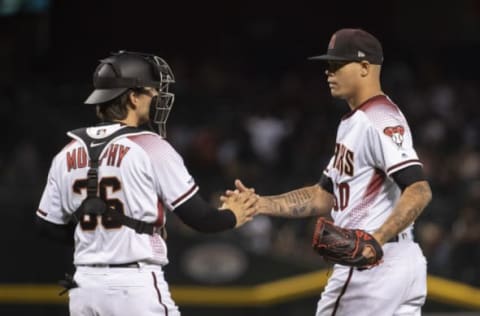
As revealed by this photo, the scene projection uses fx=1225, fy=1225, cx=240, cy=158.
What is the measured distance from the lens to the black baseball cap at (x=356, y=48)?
5.82 m

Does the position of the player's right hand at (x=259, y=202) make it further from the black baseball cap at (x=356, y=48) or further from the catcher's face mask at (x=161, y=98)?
the black baseball cap at (x=356, y=48)

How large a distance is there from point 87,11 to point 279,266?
7.46 metres

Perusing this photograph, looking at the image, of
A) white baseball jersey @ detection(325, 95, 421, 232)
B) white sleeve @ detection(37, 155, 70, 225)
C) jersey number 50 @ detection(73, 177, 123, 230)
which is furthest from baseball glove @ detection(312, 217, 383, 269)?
white sleeve @ detection(37, 155, 70, 225)

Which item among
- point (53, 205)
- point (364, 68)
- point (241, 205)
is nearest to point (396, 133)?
point (364, 68)

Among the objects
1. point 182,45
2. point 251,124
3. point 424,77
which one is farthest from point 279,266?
point 182,45

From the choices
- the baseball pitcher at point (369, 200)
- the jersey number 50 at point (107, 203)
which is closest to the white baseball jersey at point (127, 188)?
the jersey number 50 at point (107, 203)

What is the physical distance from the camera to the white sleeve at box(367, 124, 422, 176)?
217 inches

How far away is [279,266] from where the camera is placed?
10.7 metres

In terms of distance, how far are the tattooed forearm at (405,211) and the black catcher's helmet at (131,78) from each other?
1102 mm

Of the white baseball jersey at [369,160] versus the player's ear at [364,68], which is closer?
the white baseball jersey at [369,160]

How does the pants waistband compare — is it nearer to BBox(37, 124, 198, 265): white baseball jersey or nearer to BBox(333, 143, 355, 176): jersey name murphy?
BBox(333, 143, 355, 176): jersey name murphy

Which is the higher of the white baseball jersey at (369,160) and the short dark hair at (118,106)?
the short dark hair at (118,106)

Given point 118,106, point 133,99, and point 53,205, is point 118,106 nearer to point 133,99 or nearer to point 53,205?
point 133,99

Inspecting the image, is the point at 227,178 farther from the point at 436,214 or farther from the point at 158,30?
the point at 158,30
